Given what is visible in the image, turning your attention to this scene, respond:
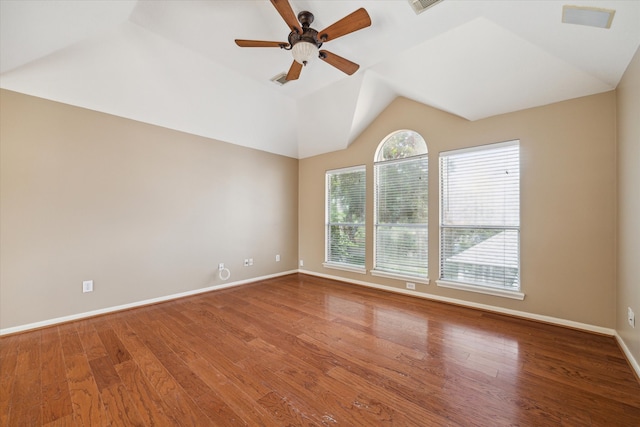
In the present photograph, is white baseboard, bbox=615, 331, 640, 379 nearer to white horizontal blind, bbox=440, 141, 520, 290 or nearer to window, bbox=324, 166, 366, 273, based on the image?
white horizontal blind, bbox=440, 141, 520, 290

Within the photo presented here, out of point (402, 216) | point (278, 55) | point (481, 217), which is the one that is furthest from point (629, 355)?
point (278, 55)

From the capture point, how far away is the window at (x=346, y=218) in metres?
4.67

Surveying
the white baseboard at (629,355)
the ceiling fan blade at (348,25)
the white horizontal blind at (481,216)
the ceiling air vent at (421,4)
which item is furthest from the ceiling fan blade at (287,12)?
the white baseboard at (629,355)

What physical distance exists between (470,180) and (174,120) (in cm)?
426

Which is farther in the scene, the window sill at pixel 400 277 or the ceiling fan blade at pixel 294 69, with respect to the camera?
the window sill at pixel 400 277

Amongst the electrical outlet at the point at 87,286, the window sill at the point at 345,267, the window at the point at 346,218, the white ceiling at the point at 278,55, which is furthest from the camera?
the window at the point at 346,218

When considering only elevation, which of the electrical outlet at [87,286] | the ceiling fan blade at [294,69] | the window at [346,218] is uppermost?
the ceiling fan blade at [294,69]

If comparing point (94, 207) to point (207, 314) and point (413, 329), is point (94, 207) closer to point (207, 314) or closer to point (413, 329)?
point (207, 314)

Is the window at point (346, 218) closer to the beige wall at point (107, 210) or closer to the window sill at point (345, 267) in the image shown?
the window sill at point (345, 267)

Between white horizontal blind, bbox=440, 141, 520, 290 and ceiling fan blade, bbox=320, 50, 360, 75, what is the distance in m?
1.88

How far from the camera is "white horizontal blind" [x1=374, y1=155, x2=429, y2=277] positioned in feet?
12.7

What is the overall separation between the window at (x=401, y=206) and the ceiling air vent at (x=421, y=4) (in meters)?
1.84

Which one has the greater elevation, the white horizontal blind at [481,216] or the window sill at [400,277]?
the white horizontal blind at [481,216]

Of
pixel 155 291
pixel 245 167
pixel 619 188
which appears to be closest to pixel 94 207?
pixel 155 291
